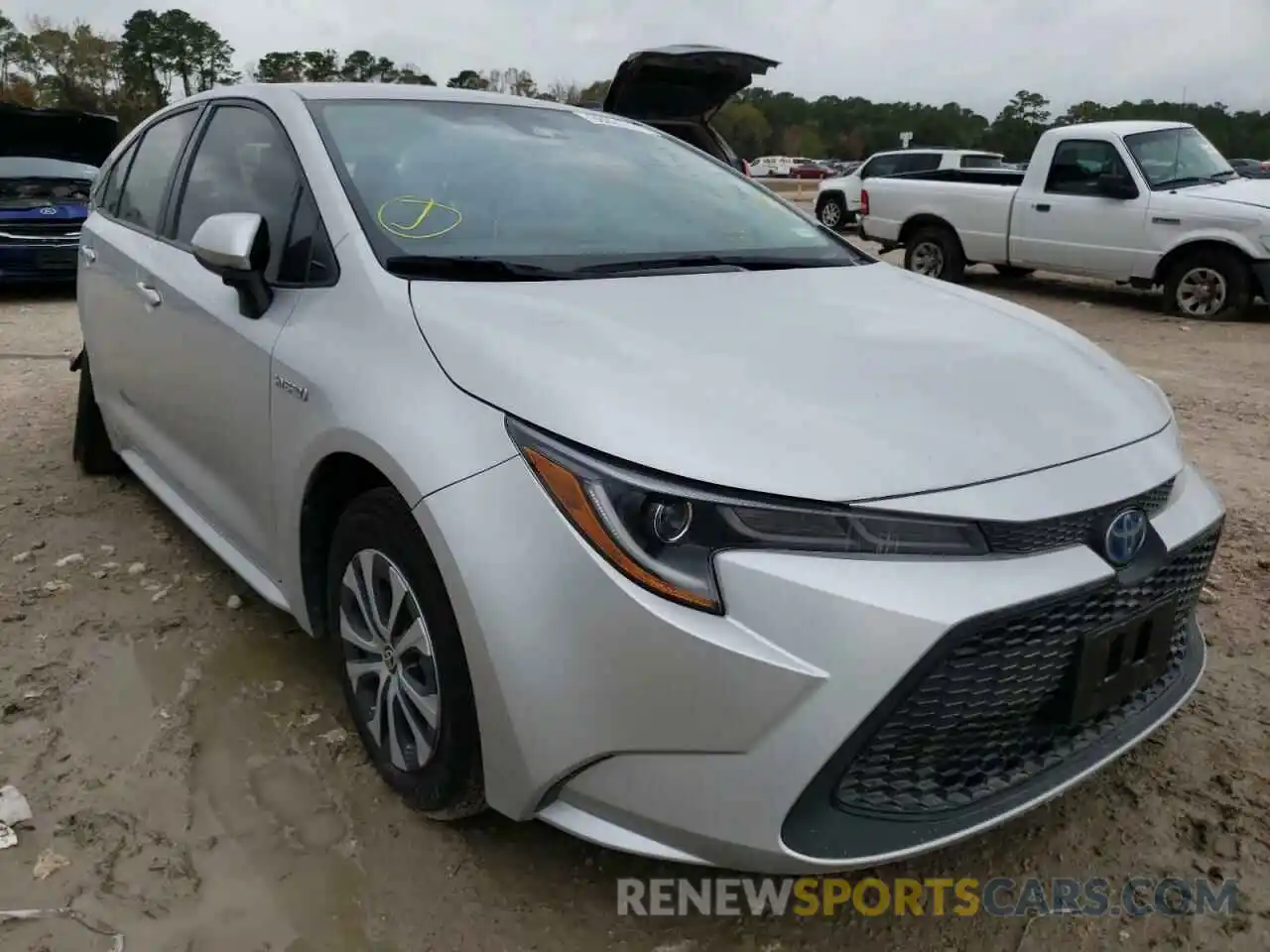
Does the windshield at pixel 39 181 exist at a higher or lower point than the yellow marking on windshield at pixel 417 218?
lower

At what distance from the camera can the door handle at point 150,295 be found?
10.2ft

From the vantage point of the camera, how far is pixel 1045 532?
174 cm

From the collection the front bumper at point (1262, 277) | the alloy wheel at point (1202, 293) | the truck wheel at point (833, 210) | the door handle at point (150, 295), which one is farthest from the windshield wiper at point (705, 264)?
the truck wheel at point (833, 210)

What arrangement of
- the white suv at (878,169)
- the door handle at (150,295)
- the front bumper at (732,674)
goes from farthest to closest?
the white suv at (878,169) → the door handle at (150,295) → the front bumper at (732,674)

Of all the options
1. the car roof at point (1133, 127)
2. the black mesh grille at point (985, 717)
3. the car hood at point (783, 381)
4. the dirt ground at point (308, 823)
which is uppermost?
the car roof at point (1133, 127)

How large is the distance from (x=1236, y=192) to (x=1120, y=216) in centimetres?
91

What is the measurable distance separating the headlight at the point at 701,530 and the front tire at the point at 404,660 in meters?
0.42

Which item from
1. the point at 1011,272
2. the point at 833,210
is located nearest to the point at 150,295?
the point at 1011,272

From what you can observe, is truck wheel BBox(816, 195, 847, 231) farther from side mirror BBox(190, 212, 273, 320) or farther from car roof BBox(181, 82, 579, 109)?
side mirror BBox(190, 212, 273, 320)

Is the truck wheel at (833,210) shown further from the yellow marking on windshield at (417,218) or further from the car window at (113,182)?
the yellow marking on windshield at (417,218)

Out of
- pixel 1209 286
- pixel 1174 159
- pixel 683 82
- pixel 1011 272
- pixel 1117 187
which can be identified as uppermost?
pixel 683 82

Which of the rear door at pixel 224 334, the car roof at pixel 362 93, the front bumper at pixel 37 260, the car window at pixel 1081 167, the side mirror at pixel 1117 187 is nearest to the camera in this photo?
the rear door at pixel 224 334

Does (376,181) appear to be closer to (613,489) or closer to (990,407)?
(613,489)

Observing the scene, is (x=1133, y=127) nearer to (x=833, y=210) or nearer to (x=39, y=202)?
(x=833, y=210)
